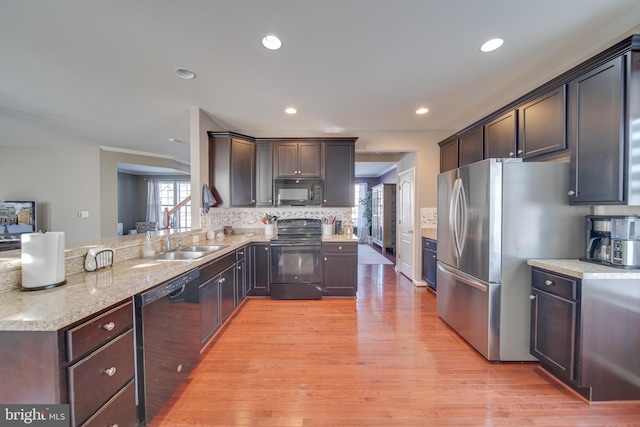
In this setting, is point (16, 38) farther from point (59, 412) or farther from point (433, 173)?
point (433, 173)

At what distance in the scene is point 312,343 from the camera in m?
2.37

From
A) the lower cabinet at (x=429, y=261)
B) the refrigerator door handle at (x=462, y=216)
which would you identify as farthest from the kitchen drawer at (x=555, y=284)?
the lower cabinet at (x=429, y=261)

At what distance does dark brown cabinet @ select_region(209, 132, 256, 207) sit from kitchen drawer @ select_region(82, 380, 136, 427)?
8.58ft

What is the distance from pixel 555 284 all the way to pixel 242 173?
3.76 m

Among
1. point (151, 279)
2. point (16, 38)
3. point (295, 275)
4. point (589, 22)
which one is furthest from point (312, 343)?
point (16, 38)

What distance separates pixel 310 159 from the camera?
12.6 feet

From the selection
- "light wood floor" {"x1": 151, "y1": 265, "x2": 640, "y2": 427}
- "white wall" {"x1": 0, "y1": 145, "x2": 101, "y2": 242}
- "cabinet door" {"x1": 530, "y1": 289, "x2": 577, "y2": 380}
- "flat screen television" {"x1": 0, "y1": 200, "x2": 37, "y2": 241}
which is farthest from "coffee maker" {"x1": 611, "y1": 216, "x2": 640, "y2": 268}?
"flat screen television" {"x1": 0, "y1": 200, "x2": 37, "y2": 241}

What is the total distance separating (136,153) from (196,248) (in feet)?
15.2

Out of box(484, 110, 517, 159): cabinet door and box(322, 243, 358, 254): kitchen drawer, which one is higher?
box(484, 110, 517, 159): cabinet door

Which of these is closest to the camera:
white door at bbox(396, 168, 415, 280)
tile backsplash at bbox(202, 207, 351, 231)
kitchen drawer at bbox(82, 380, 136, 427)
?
kitchen drawer at bbox(82, 380, 136, 427)

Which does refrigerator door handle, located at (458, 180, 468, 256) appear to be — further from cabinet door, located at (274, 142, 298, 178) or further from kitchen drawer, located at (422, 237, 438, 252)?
cabinet door, located at (274, 142, 298, 178)

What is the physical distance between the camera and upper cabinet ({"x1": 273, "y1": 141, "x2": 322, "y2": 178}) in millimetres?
3820

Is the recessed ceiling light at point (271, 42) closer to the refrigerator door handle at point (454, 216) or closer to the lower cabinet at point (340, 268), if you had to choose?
the refrigerator door handle at point (454, 216)

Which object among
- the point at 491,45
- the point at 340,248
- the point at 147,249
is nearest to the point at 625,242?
the point at 491,45
